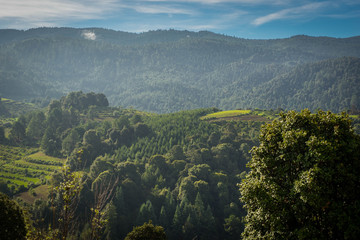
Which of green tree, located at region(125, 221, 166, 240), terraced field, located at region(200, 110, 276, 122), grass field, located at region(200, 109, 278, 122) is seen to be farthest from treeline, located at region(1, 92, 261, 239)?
terraced field, located at region(200, 110, 276, 122)

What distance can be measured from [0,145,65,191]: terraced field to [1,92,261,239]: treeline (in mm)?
6175

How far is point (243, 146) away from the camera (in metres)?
88.9

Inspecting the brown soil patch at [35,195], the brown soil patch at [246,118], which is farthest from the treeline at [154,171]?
the brown soil patch at [246,118]

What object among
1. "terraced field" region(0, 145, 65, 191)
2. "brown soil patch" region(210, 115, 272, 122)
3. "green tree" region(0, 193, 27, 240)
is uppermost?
"green tree" region(0, 193, 27, 240)

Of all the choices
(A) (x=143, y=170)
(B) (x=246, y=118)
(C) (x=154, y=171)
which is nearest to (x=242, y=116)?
(B) (x=246, y=118)

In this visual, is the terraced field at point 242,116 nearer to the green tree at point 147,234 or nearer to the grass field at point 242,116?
the grass field at point 242,116

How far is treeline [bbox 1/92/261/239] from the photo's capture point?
5625 centimetres

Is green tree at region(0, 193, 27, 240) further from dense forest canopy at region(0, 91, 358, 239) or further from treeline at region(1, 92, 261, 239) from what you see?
treeline at region(1, 92, 261, 239)

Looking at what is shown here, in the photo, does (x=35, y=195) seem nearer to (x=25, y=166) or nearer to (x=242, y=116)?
(x=25, y=166)

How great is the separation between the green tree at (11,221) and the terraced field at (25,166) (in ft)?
177

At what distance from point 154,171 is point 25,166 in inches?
1900

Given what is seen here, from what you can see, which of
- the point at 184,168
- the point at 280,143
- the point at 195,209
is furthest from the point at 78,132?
the point at 280,143

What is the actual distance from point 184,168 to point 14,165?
60586 mm

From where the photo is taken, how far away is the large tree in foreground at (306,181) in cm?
1530
